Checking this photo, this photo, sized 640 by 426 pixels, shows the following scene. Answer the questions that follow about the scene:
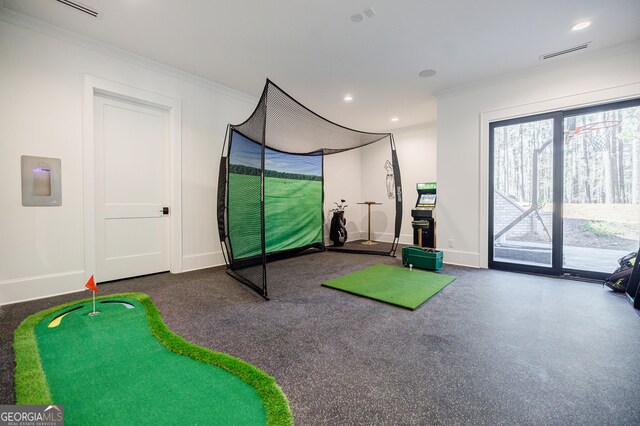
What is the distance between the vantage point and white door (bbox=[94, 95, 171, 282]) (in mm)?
3572

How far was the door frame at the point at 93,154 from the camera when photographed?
333cm

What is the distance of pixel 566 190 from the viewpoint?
12.8ft

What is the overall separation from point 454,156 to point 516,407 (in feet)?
13.5

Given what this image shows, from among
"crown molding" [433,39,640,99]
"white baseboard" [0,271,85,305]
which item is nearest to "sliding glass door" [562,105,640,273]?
"crown molding" [433,39,640,99]

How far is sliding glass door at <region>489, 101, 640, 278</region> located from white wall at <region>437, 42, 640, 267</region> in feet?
0.54

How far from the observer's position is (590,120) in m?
3.76

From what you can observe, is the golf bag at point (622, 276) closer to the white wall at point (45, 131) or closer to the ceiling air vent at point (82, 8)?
the white wall at point (45, 131)

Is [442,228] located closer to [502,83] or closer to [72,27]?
[502,83]

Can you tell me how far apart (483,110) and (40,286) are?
6.53 m

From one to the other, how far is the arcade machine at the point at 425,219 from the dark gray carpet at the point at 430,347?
6.04 ft

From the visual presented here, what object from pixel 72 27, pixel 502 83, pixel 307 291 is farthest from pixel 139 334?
pixel 502 83

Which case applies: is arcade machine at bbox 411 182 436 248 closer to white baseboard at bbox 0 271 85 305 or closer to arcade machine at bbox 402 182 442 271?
arcade machine at bbox 402 182 442 271

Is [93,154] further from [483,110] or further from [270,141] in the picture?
[483,110]

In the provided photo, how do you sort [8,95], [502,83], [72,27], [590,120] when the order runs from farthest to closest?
[502,83] → [590,120] → [72,27] → [8,95]
